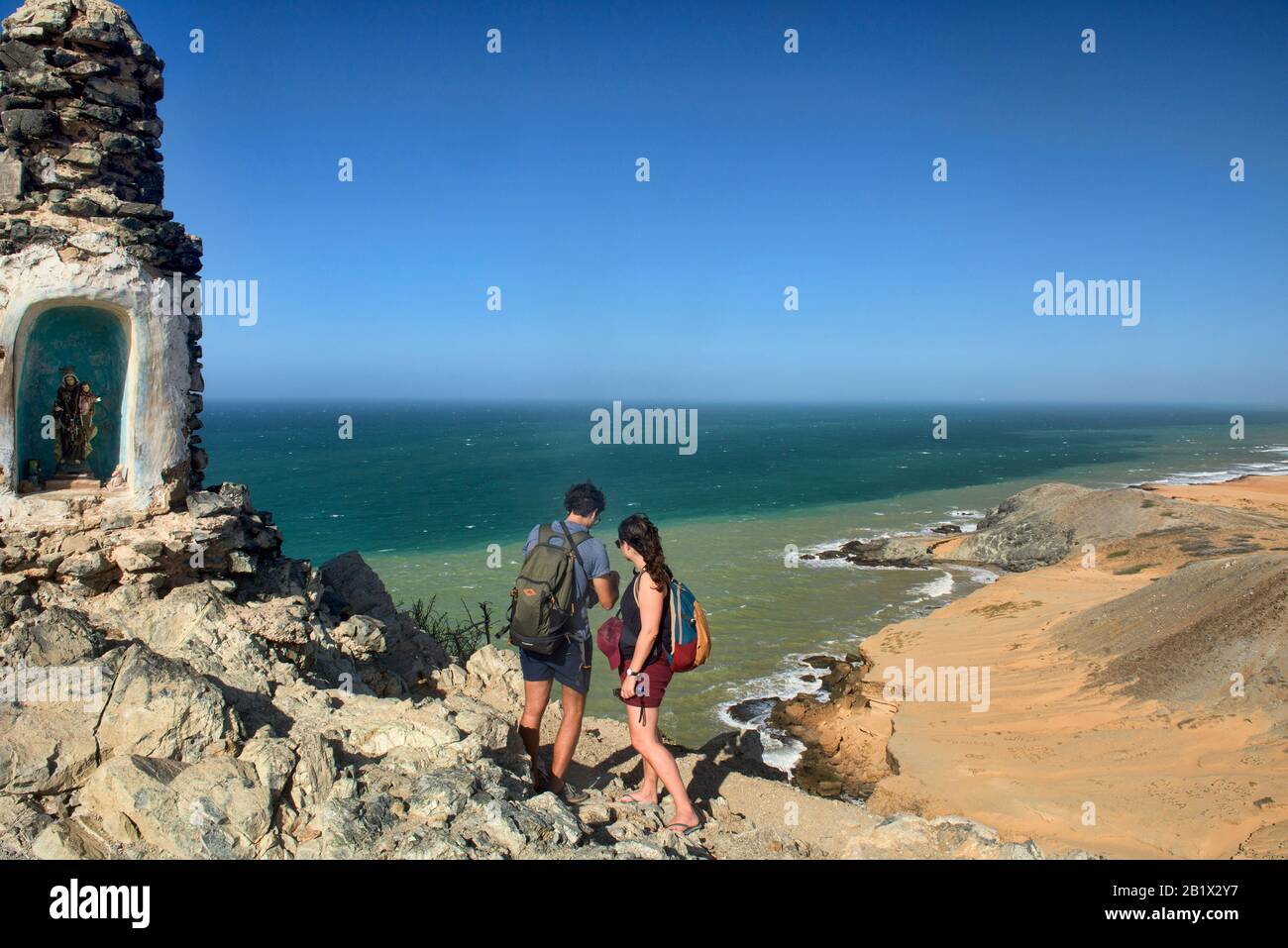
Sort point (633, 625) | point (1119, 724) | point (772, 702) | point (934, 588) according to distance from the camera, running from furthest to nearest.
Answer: point (934, 588) → point (772, 702) → point (1119, 724) → point (633, 625)

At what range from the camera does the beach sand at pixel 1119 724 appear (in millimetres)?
7875

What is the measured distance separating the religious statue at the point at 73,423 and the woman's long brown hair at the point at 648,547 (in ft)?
15.2

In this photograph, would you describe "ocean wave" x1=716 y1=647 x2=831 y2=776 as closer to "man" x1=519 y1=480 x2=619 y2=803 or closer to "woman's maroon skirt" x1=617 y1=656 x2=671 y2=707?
"man" x1=519 y1=480 x2=619 y2=803

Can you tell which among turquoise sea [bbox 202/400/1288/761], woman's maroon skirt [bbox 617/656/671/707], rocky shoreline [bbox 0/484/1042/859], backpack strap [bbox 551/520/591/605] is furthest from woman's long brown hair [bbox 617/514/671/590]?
turquoise sea [bbox 202/400/1288/761]

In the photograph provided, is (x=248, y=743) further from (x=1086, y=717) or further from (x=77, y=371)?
(x=1086, y=717)

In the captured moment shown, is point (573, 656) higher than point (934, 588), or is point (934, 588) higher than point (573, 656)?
point (573, 656)

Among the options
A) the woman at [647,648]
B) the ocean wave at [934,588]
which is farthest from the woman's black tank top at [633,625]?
the ocean wave at [934,588]

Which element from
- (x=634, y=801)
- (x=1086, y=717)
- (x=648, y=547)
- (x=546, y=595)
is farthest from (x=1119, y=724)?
(x=546, y=595)

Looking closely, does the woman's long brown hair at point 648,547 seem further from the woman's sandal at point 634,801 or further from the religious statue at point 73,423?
the religious statue at point 73,423

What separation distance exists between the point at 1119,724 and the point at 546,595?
9.09 meters

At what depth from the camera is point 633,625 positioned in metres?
4.86

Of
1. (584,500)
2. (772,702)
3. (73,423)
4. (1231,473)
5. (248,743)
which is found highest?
(73,423)

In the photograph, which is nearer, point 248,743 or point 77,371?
point 248,743
